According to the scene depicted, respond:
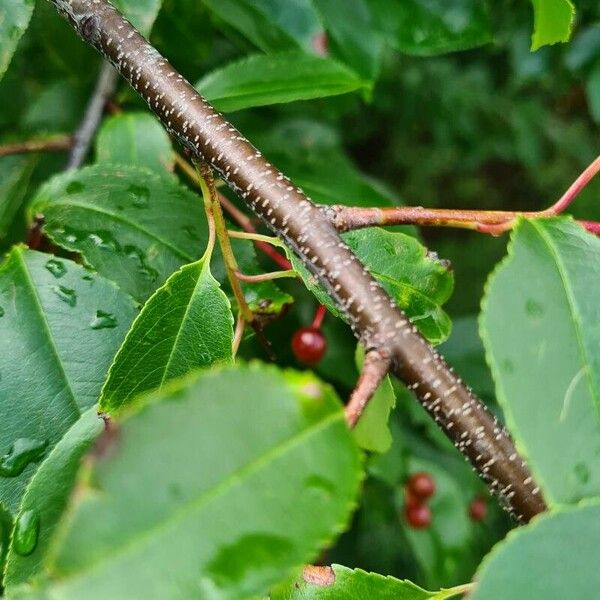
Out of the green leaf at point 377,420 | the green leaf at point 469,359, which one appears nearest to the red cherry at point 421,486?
the green leaf at point 469,359

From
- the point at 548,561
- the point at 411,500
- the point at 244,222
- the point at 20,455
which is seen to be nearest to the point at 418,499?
the point at 411,500

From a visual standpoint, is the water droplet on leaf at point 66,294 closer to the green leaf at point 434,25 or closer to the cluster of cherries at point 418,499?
the green leaf at point 434,25

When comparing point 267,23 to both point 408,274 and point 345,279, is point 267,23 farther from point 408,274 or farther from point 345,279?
point 345,279

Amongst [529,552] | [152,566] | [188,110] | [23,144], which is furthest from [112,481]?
[23,144]

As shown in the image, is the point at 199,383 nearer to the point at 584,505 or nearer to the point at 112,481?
the point at 112,481

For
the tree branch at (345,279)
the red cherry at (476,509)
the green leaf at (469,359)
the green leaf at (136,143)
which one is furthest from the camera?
the red cherry at (476,509)

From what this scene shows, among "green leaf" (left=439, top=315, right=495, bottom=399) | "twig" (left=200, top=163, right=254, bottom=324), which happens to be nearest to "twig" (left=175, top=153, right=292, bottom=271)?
"twig" (left=200, top=163, right=254, bottom=324)

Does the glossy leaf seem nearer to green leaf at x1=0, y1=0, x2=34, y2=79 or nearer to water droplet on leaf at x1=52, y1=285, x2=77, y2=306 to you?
water droplet on leaf at x1=52, y1=285, x2=77, y2=306
